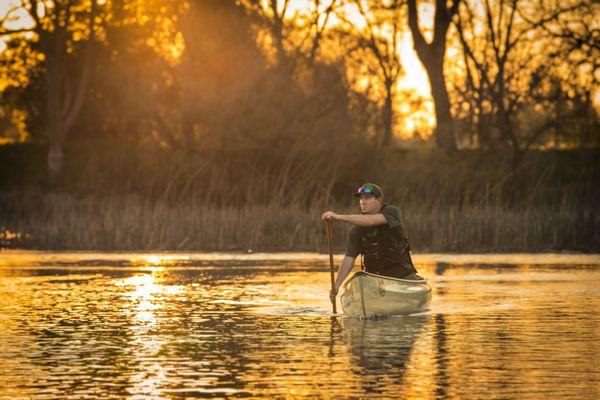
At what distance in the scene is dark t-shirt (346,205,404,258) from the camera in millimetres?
15641

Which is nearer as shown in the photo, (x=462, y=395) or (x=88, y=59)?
(x=462, y=395)

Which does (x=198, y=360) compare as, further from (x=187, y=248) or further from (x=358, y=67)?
(x=358, y=67)

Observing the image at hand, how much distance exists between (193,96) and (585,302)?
2904cm

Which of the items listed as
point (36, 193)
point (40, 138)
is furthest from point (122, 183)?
point (40, 138)

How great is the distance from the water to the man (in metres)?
0.59

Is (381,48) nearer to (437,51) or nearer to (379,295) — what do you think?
(437,51)

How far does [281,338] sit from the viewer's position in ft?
45.4

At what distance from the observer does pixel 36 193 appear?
47281mm

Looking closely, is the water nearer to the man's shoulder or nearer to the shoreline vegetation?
the man's shoulder

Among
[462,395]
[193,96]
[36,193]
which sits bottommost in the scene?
[462,395]

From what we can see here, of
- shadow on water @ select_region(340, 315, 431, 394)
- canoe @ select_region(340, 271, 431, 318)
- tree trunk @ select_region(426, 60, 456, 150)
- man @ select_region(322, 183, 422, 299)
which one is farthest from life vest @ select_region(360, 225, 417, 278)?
tree trunk @ select_region(426, 60, 456, 150)

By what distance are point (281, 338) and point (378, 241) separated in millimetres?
2430

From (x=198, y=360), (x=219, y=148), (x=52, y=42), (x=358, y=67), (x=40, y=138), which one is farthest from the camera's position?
(x=358, y=67)

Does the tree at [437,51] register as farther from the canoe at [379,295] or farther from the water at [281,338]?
the canoe at [379,295]
